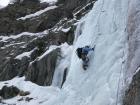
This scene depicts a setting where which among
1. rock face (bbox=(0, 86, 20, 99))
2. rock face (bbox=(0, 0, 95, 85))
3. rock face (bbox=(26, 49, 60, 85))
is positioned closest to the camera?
rock face (bbox=(0, 86, 20, 99))

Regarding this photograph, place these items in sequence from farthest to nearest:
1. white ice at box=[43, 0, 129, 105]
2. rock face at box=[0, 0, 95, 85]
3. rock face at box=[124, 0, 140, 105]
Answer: rock face at box=[0, 0, 95, 85], white ice at box=[43, 0, 129, 105], rock face at box=[124, 0, 140, 105]

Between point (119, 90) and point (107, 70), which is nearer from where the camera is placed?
point (119, 90)

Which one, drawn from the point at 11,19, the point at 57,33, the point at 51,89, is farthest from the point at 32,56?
the point at 11,19

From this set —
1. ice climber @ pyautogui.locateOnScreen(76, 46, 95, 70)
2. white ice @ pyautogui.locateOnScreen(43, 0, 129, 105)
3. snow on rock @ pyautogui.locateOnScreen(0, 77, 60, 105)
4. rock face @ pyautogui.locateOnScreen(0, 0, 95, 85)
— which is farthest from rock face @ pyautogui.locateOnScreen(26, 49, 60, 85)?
ice climber @ pyautogui.locateOnScreen(76, 46, 95, 70)

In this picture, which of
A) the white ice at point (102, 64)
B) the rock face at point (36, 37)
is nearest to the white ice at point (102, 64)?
the white ice at point (102, 64)

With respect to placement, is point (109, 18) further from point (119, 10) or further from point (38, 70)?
point (38, 70)

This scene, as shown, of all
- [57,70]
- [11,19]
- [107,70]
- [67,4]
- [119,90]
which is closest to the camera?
[119,90]

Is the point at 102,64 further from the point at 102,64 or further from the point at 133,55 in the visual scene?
the point at 133,55

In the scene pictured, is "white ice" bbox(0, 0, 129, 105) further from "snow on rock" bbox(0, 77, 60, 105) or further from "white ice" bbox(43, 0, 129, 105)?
"snow on rock" bbox(0, 77, 60, 105)

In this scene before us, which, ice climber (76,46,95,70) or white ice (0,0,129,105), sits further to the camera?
ice climber (76,46,95,70)

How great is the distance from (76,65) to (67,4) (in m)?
20.4

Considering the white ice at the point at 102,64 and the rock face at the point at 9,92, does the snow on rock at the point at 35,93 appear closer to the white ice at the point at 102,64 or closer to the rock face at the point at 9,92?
the rock face at the point at 9,92

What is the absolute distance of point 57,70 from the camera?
26312mm

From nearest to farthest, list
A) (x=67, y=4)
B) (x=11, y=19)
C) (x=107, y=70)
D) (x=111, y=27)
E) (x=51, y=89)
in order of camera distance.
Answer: (x=107, y=70), (x=111, y=27), (x=51, y=89), (x=67, y=4), (x=11, y=19)
